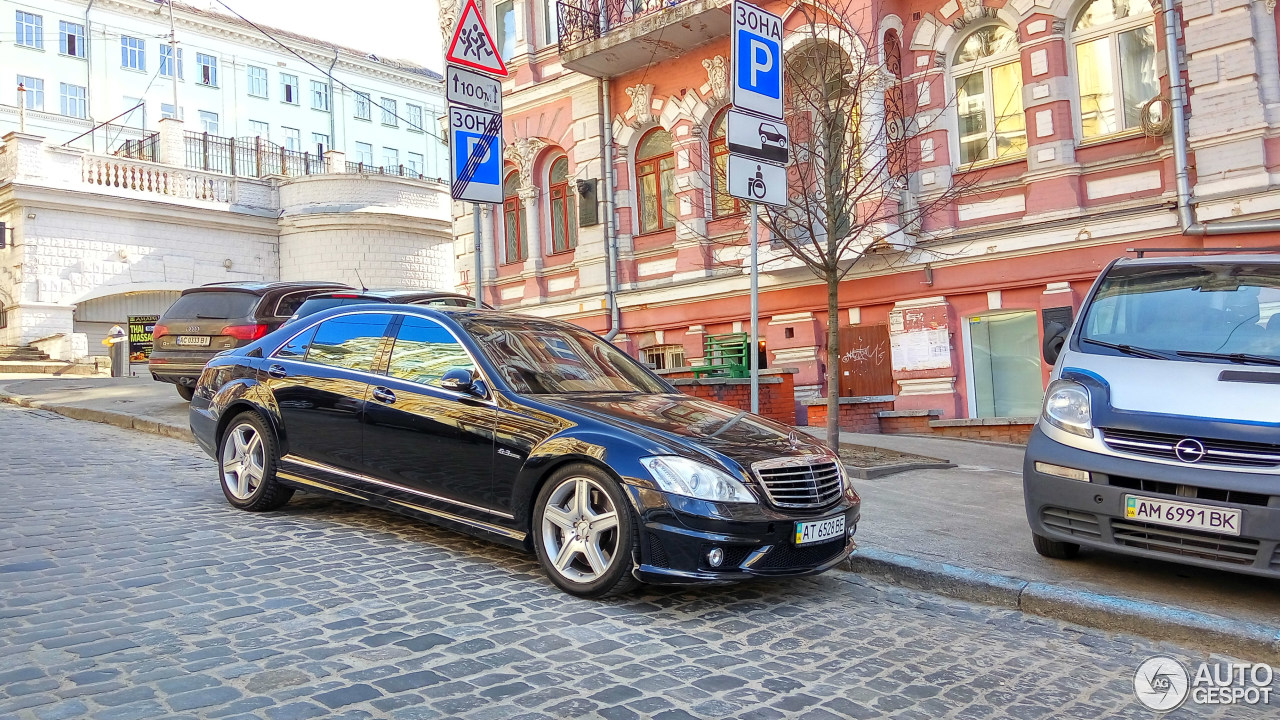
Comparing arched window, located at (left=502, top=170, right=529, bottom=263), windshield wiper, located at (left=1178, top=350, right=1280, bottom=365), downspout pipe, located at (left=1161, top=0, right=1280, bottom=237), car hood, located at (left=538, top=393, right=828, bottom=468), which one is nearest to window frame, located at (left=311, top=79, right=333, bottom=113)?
arched window, located at (left=502, top=170, right=529, bottom=263)

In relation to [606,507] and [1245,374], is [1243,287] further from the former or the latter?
[606,507]

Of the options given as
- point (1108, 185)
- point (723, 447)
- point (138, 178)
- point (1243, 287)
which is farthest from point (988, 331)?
point (138, 178)

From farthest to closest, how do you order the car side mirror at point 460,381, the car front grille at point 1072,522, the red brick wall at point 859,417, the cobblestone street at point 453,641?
the red brick wall at point 859,417 < the car side mirror at point 460,381 < the car front grille at point 1072,522 < the cobblestone street at point 453,641

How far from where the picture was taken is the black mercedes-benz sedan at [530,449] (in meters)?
4.62

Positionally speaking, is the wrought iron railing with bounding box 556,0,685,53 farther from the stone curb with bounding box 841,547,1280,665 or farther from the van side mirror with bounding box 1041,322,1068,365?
the stone curb with bounding box 841,547,1280,665

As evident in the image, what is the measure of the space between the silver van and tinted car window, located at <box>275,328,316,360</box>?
4875 millimetres

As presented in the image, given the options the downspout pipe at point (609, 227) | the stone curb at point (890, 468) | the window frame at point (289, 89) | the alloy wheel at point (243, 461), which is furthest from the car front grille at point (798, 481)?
the window frame at point (289, 89)

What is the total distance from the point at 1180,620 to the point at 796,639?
1910mm

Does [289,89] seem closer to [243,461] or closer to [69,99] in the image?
[69,99]

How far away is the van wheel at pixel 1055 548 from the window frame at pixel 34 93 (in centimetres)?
4748

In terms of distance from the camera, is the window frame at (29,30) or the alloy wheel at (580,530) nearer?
the alloy wheel at (580,530)

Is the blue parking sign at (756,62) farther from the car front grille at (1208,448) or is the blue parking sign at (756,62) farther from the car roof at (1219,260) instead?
the car front grille at (1208,448)

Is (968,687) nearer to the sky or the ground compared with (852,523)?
nearer to the ground

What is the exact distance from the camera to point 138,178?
28500 millimetres
